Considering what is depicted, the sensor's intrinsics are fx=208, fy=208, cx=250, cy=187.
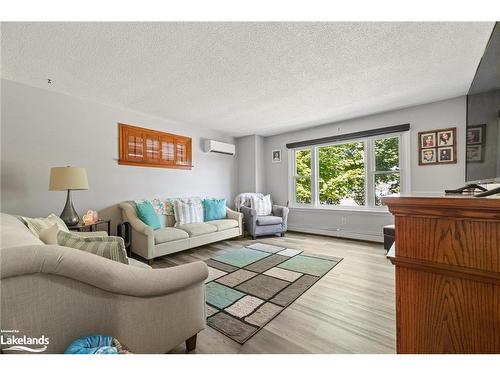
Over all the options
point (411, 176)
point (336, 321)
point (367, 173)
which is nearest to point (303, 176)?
point (367, 173)

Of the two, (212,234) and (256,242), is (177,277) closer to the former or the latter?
(212,234)

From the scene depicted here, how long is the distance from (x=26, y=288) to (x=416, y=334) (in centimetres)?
141

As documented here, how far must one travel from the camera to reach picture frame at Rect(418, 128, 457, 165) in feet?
10.1

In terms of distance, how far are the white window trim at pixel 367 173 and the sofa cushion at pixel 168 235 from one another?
2.62 meters

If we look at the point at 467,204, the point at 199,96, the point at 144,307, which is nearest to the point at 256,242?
the point at 199,96

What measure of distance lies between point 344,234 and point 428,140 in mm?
2070

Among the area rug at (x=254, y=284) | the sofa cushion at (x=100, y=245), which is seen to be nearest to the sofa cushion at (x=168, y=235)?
the area rug at (x=254, y=284)

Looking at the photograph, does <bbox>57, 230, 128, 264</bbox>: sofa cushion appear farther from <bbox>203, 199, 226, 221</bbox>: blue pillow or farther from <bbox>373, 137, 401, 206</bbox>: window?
<bbox>373, 137, 401, 206</bbox>: window

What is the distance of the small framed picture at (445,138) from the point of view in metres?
3.07

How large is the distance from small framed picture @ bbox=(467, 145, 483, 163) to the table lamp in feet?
11.2

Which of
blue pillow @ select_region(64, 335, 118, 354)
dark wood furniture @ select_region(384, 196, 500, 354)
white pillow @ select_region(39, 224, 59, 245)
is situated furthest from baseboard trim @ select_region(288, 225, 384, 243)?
white pillow @ select_region(39, 224, 59, 245)

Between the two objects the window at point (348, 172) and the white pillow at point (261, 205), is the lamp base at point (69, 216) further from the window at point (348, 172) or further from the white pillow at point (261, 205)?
the window at point (348, 172)

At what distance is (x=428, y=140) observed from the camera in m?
3.25
